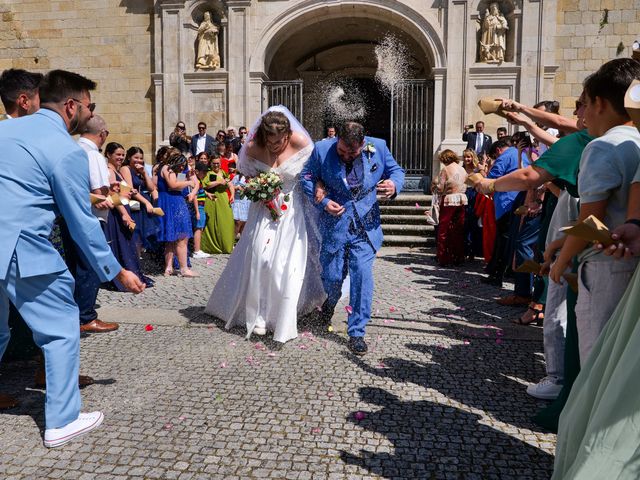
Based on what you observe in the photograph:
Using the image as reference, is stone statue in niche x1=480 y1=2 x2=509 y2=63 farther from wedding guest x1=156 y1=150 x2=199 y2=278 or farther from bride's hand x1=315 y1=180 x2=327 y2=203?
bride's hand x1=315 y1=180 x2=327 y2=203

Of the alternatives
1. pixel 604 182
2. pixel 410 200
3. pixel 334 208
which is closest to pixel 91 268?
pixel 334 208

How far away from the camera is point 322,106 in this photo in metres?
19.4

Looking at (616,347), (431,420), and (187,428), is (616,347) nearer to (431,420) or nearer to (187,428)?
(431,420)

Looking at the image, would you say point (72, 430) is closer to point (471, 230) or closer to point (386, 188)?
point (386, 188)

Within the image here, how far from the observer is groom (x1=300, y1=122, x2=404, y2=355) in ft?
15.7

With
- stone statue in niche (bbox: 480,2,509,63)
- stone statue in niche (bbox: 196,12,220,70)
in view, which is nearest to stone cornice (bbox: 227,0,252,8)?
stone statue in niche (bbox: 196,12,220,70)

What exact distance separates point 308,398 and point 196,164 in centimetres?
748

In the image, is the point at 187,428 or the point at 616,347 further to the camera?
the point at 187,428

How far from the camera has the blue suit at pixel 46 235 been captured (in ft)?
9.80

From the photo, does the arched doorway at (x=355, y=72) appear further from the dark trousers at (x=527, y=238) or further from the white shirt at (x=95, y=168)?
the white shirt at (x=95, y=168)

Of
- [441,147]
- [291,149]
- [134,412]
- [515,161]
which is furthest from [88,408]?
[441,147]

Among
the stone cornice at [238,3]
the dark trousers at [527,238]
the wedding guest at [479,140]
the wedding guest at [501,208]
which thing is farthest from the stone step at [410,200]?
the dark trousers at [527,238]

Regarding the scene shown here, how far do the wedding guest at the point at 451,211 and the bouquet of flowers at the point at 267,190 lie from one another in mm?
4715

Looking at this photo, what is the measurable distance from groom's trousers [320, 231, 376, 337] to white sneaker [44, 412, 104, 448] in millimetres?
2200
